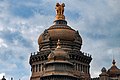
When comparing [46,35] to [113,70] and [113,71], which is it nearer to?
[113,70]

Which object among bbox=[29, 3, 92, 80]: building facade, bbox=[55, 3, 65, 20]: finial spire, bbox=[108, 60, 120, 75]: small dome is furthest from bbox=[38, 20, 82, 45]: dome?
bbox=[108, 60, 120, 75]: small dome

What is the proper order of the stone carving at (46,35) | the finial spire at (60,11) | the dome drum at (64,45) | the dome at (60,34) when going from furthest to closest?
the finial spire at (60,11), the stone carving at (46,35), the dome at (60,34), the dome drum at (64,45)

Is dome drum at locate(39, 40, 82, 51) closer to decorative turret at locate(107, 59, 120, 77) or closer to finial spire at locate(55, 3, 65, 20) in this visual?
finial spire at locate(55, 3, 65, 20)

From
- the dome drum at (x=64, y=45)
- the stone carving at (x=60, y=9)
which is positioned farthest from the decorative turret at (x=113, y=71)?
the stone carving at (x=60, y=9)

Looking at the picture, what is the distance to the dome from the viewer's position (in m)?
119

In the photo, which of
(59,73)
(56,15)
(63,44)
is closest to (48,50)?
(63,44)

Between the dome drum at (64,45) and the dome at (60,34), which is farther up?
the dome at (60,34)

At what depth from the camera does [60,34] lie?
120m

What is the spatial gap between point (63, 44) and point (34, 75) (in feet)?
33.3

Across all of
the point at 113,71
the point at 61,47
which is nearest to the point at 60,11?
the point at 61,47

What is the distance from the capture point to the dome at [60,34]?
11944cm

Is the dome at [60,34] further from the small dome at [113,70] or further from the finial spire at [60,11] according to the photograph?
the small dome at [113,70]

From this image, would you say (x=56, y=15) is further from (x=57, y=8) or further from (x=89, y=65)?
(x=89, y=65)

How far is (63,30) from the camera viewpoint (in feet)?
395
